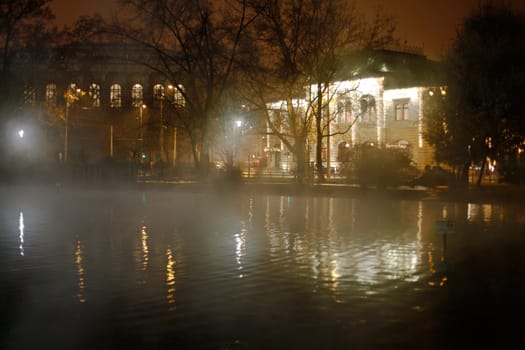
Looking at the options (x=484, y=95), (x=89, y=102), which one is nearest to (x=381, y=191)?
(x=484, y=95)

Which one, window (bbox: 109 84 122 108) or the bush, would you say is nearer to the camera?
the bush

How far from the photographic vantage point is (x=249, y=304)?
34.4 feet

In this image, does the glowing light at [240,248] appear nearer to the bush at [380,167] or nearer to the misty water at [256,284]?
the misty water at [256,284]

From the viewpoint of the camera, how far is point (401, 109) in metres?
76.2

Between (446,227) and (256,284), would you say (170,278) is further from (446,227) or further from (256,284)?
(446,227)

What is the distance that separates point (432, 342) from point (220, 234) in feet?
37.3

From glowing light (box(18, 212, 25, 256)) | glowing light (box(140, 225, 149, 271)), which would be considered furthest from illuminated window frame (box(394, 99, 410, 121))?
glowing light (box(140, 225, 149, 271))

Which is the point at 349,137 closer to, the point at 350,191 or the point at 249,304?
the point at 350,191

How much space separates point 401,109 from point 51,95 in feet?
124

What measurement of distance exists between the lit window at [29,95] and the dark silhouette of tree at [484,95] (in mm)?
27535

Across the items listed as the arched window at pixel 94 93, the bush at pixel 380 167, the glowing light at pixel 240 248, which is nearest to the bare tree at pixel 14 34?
the arched window at pixel 94 93

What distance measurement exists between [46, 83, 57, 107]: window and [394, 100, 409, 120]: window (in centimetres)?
3739

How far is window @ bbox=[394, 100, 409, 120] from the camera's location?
249 feet

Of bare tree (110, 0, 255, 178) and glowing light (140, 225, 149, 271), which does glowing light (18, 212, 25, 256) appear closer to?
glowing light (140, 225, 149, 271)
